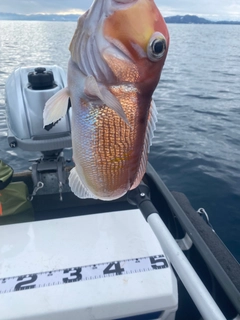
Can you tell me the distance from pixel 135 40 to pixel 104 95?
196 mm

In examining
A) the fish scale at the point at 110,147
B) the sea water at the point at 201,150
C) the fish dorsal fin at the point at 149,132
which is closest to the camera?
the fish scale at the point at 110,147

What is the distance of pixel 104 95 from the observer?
1.03 metres

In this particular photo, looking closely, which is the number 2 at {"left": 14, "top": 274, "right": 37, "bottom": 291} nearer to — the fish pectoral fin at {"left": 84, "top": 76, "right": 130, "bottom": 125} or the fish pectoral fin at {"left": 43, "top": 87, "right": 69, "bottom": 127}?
the fish pectoral fin at {"left": 43, "top": 87, "right": 69, "bottom": 127}

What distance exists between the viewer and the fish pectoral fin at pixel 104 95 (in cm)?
102

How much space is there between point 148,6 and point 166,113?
9.28 metres

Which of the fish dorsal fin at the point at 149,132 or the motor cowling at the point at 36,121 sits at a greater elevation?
the fish dorsal fin at the point at 149,132

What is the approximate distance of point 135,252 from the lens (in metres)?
2.16

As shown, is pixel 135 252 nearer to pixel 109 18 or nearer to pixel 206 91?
pixel 109 18

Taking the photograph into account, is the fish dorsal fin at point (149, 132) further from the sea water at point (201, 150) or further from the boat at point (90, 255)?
the sea water at point (201, 150)

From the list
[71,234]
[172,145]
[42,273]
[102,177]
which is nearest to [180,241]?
[71,234]

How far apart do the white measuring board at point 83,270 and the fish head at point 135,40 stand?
1.31 m

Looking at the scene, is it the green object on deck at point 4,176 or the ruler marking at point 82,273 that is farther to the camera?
the green object on deck at point 4,176

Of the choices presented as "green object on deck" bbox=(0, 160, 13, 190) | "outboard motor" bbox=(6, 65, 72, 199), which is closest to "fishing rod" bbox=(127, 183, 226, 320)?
"outboard motor" bbox=(6, 65, 72, 199)

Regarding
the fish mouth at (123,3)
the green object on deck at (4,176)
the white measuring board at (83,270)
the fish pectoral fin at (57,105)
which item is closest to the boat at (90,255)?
the white measuring board at (83,270)
